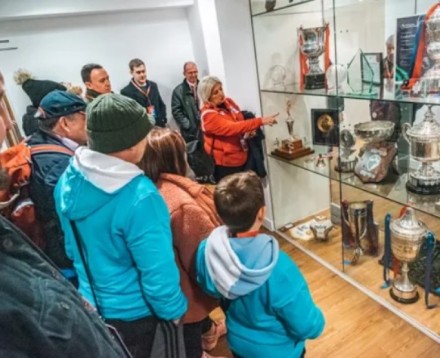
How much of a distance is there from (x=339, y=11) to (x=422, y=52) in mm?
801

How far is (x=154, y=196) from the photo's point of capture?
0.98 m

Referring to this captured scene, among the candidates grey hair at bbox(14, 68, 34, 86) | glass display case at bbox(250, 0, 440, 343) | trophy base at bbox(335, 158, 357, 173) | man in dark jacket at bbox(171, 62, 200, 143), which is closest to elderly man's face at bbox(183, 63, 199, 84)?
man in dark jacket at bbox(171, 62, 200, 143)

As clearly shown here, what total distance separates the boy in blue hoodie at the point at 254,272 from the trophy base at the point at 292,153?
1.53m

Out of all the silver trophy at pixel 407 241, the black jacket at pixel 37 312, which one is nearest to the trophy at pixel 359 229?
the silver trophy at pixel 407 241

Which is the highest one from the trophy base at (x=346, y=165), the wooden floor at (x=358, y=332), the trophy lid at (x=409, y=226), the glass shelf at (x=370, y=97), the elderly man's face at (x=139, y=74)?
the elderly man's face at (x=139, y=74)

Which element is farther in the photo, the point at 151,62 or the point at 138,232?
the point at 151,62

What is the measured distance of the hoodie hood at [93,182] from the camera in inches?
38.0

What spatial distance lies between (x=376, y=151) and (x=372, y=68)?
1.57 ft

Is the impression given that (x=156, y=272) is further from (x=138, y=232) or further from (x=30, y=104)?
(x=30, y=104)

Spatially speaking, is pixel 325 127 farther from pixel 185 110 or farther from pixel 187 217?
pixel 187 217

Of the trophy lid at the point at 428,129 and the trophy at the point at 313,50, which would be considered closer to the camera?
the trophy lid at the point at 428,129

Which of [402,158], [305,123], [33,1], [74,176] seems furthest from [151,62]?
[74,176]

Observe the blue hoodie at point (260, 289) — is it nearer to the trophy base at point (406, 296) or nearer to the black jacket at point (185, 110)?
the trophy base at point (406, 296)

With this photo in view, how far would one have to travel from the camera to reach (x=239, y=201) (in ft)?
3.48
